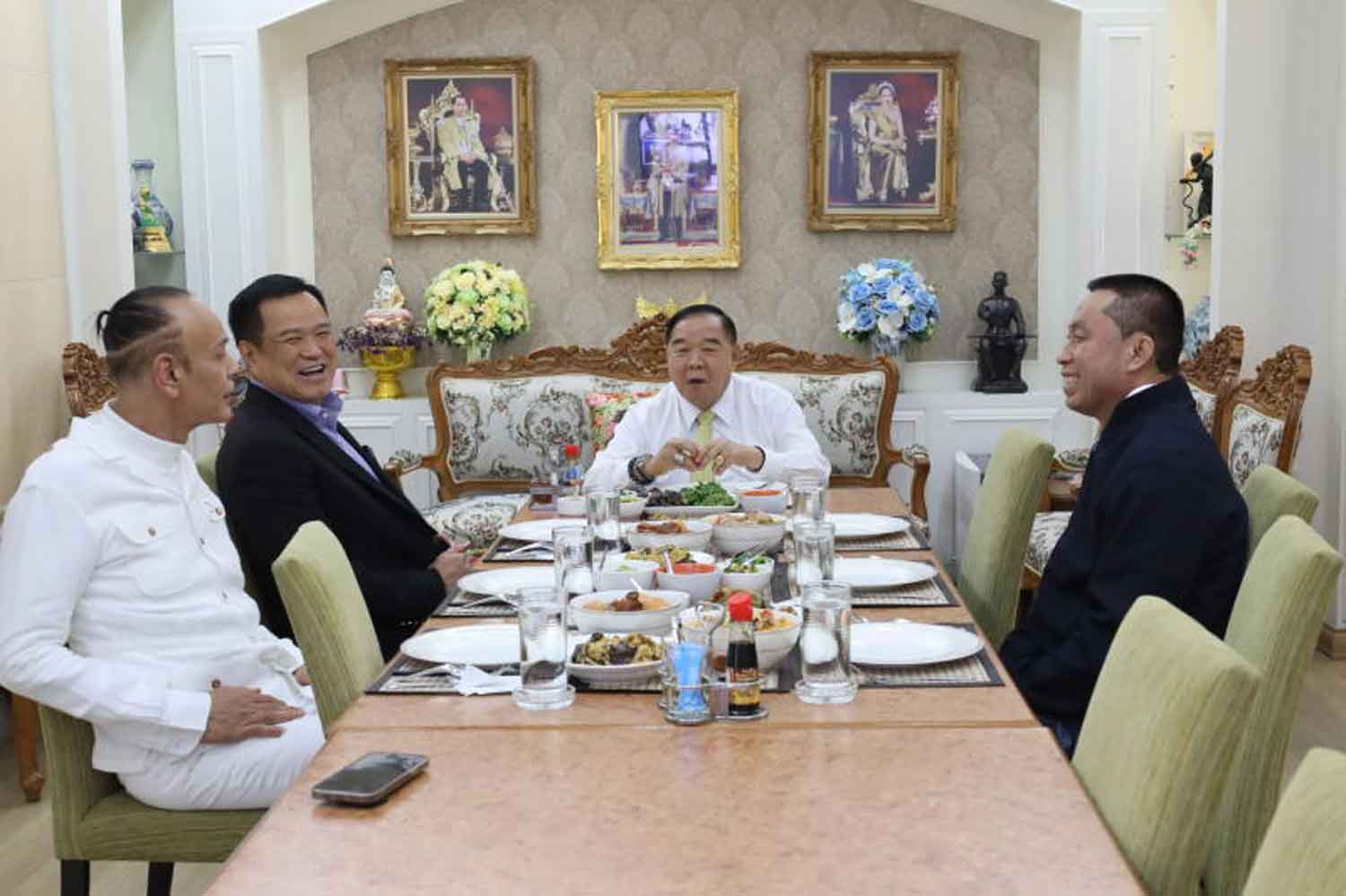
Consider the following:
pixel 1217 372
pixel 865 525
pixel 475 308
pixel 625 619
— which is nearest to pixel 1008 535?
pixel 865 525

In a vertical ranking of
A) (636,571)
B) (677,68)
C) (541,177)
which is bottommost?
(636,571)

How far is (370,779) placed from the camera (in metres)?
1.88

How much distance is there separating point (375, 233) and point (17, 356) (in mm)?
2344

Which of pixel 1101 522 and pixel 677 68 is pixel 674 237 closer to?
pixel 677 68

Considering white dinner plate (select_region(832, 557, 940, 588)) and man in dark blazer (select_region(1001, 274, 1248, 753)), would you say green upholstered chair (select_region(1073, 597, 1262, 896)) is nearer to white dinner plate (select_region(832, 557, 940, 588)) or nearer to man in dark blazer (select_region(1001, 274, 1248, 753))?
man in dark blazer (select_region(1001, 274, 1248, 753))

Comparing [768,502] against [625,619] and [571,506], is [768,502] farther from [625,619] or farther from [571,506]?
[625,619]

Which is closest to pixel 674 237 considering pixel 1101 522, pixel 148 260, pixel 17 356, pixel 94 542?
pixel 148 260

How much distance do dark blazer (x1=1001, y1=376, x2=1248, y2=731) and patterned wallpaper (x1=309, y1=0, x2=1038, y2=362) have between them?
12.8 ft

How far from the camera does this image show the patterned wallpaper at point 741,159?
6.76m

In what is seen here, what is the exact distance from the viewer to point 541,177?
22.4 feet

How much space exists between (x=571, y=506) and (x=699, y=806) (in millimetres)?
2125

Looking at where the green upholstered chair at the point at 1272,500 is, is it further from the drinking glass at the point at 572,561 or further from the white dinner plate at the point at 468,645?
the white dinner plate at the point at 468,645

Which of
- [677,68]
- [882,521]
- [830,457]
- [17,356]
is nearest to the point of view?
[882,521]

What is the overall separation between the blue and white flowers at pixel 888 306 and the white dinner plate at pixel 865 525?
268cm
